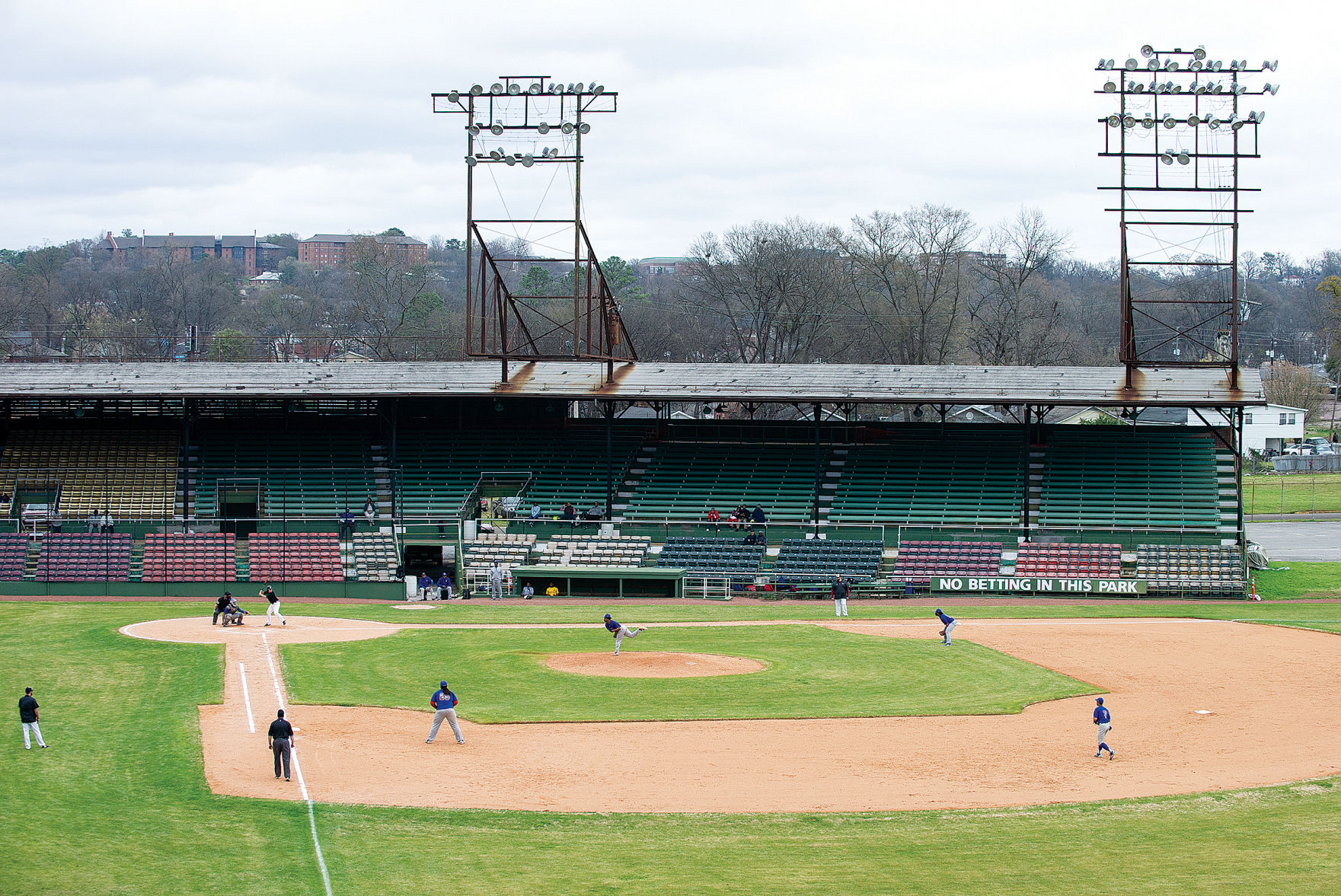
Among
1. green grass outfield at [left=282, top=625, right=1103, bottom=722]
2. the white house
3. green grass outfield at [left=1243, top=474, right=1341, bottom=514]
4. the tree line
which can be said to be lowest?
green grass outfield at [left=282, top=625, right=1103, bottom=722]

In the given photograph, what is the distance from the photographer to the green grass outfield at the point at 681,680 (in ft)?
86.3

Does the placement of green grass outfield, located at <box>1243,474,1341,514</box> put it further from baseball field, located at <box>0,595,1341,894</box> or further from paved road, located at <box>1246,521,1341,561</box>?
baseball field, located at <box>0,595,1341,894</box>

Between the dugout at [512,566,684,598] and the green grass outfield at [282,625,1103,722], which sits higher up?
the dugout at [512,566,684,598]

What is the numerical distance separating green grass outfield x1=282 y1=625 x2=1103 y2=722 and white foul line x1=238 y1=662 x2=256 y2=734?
39.5 inches

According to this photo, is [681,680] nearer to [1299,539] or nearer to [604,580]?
[604,580]

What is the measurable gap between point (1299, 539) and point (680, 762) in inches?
1862

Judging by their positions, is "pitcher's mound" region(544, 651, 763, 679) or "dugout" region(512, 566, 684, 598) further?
"dugout" region(512, 566, 684, 598)

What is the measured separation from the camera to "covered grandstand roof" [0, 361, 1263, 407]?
47781 millimetres

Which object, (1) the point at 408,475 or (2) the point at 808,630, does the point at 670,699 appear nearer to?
(2) the point at 808,630

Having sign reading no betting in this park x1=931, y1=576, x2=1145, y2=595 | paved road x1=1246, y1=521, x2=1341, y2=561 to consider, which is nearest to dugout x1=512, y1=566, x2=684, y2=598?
sign reading no betting in this park x1=931, y1=576, x2=1145, y2=595

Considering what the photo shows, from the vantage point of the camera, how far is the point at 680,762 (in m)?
22.1

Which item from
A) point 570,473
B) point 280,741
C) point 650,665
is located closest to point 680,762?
point 280,741

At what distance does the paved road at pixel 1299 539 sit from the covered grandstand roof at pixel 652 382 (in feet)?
29.3

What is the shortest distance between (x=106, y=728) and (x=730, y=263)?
68420 millimetres
